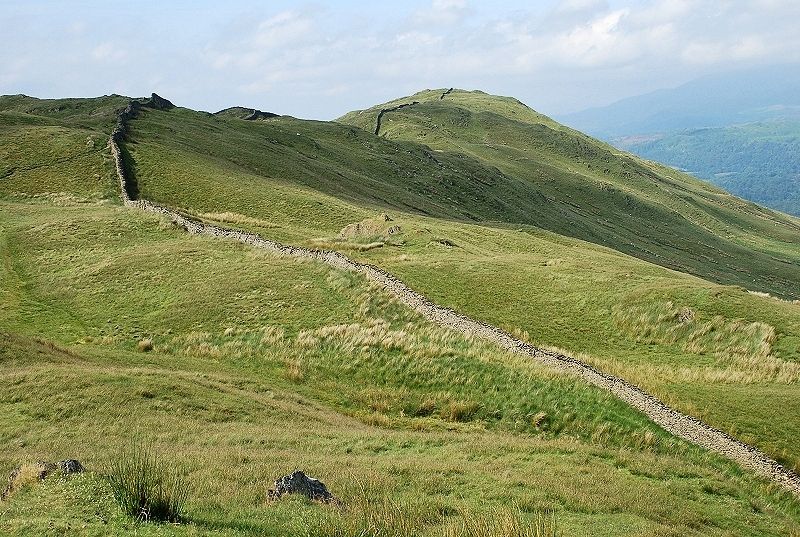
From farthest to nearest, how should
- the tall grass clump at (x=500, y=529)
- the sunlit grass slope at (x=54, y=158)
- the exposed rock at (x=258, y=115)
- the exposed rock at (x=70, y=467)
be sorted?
the exposed rock at (x=258, y=115), the sunlit grass slope at (x=54, y=158), the exposed rock at (x=70, y=467), the tall grass clump at (x=500, y=529)

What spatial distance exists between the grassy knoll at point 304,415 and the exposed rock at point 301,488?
51 centimetres

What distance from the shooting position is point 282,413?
23.6 m

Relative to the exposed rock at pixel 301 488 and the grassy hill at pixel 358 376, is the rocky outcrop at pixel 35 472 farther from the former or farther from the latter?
the exposed rock at pixel 301 488

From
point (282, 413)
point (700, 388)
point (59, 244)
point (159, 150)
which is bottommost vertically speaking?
point (282, 413)

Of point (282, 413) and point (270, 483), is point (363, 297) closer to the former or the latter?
point (282, 413)

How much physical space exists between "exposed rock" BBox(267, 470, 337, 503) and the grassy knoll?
0.51 meters

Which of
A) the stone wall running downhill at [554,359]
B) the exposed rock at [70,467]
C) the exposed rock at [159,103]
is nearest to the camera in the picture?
the exposed rock at [70,467]

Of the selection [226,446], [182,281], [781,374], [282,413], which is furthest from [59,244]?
[781,374]

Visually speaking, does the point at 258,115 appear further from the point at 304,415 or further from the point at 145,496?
the point at 145,496

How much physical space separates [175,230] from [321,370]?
28905mm

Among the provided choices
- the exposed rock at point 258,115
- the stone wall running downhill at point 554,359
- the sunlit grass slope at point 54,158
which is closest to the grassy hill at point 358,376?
the sunlit grass slope at point 54,158

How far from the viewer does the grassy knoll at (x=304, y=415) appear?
13156 millimetres

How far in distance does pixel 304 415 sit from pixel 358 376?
6.35 meters

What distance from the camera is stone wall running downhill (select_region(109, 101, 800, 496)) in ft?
71.5
